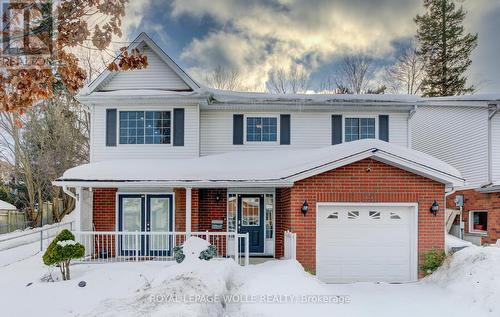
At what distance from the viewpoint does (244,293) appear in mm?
7250

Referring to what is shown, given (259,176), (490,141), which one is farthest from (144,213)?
(490,141)

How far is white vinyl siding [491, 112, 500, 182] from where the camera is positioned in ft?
45.1

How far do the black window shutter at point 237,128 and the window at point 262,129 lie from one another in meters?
0.27

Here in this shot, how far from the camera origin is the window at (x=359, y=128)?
43.2 feet

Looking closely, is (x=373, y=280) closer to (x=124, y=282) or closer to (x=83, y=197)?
(x=124, y=282)

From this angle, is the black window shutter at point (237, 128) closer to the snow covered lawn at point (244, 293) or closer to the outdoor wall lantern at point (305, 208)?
the outdoor wall lantern at point (305, 208)

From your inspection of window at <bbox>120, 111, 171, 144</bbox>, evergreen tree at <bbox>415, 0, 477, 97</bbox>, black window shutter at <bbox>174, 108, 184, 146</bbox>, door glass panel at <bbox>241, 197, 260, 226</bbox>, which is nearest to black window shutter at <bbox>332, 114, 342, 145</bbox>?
door glass panel at <bbox>241, 197, 260, 226</bbox>

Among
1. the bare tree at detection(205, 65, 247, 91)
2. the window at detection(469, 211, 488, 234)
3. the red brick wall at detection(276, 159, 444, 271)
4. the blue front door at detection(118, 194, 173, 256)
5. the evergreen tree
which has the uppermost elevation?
the evergreen tree

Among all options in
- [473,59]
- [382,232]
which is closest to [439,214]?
[382,232]

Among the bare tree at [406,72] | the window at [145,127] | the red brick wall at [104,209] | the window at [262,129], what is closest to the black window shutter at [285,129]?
the window at [262,129]

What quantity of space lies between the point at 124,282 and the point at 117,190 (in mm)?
4277

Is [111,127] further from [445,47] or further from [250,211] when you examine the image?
[445,47]

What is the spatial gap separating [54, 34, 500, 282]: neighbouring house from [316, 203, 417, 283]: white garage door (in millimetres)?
28

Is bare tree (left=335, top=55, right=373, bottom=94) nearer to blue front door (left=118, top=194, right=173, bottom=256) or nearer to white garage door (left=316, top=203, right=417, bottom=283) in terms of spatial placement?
white garage door (left=316, top=203, right=417, bottom=283)
